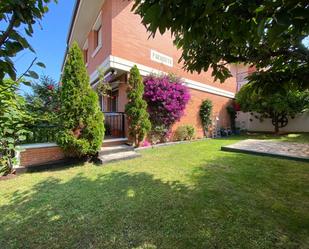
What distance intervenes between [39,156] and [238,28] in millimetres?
6853

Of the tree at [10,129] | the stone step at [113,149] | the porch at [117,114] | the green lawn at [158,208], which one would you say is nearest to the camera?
the green lawn at [158,208]

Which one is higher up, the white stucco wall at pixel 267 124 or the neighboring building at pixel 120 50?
the neighboring building at pixel 120 50

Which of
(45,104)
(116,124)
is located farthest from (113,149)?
(45,104)

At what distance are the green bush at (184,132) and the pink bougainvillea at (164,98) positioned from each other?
41.4 inches

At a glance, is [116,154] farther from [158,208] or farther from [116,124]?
[158,208]

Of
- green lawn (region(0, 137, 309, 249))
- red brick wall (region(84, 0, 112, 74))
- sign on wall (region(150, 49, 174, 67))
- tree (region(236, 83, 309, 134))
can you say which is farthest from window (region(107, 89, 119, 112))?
tree (region(236, 83, 309, 134))

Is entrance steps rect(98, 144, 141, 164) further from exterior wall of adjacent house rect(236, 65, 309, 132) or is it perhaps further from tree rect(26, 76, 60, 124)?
exterior wall of adjacent house rect(236, 65, 309, 132)

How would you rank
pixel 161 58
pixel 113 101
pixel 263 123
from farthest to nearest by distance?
pixel 263 123, pixel 113 101, pixel 161 58

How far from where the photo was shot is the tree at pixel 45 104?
6828mm

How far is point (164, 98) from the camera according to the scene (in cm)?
991

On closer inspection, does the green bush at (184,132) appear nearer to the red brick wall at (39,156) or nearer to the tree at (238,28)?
the red brick wall at (39,156)

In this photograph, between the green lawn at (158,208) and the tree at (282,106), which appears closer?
the green lawn at (158,208)

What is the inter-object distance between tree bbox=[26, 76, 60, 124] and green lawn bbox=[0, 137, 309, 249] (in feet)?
6.61

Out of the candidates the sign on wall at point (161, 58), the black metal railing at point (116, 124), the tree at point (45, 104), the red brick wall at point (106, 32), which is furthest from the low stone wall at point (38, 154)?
the sign on wall at point (161, 58)
